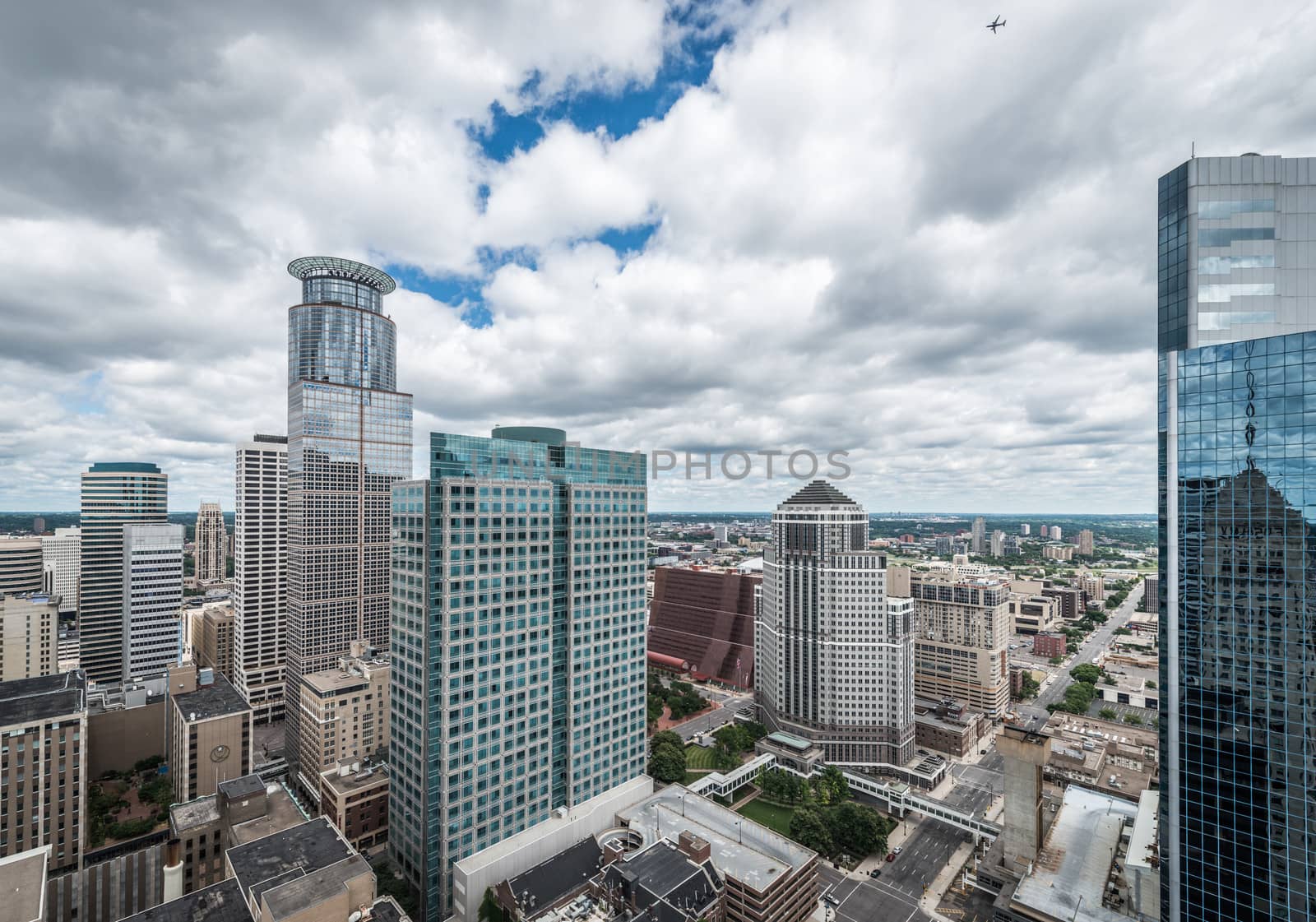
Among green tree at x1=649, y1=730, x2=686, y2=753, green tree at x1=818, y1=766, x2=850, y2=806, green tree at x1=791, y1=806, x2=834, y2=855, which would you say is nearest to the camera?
green tree at x1=791, y1=806, x2=834, y2=855

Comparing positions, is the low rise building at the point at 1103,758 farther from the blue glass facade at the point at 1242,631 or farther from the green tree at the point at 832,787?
the blue glass facade at the point at 1242,631

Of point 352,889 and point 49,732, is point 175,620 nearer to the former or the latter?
point 49,732

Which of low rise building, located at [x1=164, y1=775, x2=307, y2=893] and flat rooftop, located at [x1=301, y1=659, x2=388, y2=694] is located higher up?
flat rooftop, located at [x1=301, y1=659, x2=388, y2=694]

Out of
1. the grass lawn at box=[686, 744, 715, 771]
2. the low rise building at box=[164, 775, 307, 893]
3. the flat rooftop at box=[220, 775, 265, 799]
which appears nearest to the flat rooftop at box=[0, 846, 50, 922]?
the low rise building at box=[164, 775, 307, 893]

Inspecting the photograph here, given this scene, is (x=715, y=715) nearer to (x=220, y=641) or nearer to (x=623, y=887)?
(x=623, y=887)

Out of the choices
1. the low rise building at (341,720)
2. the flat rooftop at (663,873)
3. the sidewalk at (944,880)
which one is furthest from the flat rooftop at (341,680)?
the sidewalk at (944,880)

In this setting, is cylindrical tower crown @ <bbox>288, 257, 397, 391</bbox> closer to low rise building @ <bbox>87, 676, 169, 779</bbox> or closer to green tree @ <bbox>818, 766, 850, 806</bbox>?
low rise building @ <bbox>87, 676, 169, 779</bbox>

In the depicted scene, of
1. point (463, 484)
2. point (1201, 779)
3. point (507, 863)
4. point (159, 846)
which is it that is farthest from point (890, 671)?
point (159, 846)
